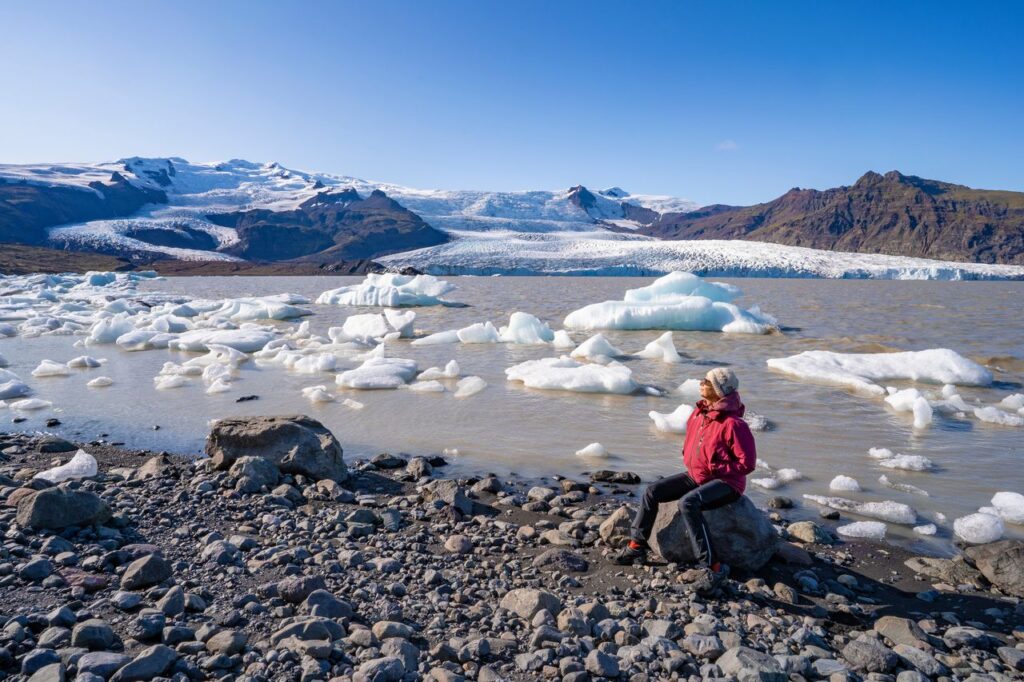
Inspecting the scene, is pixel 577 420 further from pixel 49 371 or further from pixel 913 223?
pixel 913 223

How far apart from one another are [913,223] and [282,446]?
143 meters

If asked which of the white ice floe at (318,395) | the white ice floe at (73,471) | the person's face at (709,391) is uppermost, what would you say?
the person's face at (709,391)

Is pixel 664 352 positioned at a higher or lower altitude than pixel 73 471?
higher

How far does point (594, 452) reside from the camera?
17.7 feet

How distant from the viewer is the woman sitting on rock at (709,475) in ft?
10.7

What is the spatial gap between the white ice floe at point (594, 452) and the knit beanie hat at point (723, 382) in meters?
2.23

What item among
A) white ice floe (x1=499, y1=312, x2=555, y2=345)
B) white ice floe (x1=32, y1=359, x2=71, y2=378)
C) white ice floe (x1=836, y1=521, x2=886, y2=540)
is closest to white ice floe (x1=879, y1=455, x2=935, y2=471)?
white ice floe (x1=836, y1=521, x2=886, y2=540)

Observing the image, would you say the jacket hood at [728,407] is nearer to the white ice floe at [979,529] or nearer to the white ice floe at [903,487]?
the white ice floe at [979,529]

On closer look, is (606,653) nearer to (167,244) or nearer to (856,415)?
(856,415)

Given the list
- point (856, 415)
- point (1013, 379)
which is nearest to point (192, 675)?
point (856, 415)

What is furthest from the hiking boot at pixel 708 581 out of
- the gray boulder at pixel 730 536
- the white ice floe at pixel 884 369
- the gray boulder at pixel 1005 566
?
the white ice floe at pixel 884 369

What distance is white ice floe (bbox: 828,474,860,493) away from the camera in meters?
4.62

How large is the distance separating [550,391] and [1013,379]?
23.5 feet

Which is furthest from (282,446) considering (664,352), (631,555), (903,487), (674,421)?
(664,352)
